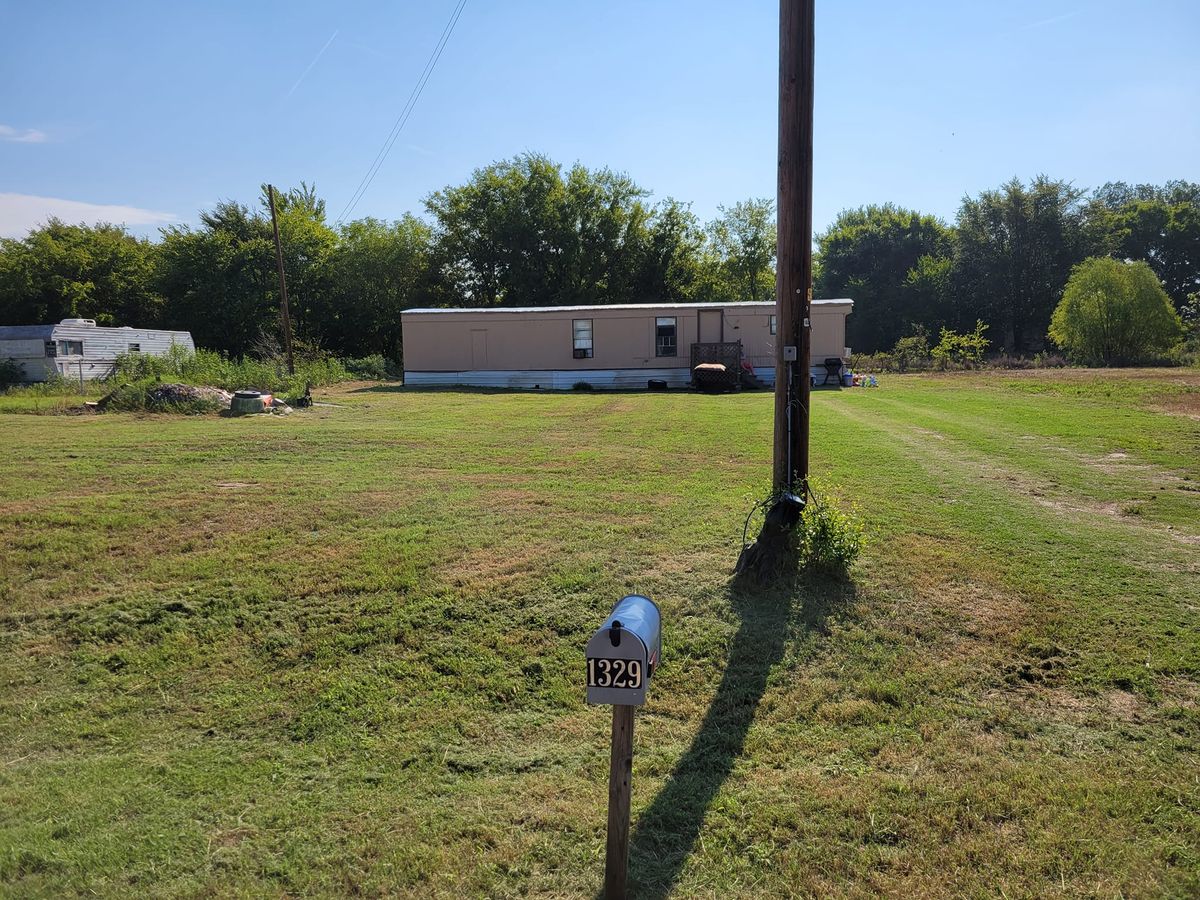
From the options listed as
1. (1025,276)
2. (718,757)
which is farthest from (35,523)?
(1025,276)

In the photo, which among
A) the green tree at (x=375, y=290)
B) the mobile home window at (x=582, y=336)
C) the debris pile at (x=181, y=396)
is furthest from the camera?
the green tree at (x=375, y=290)

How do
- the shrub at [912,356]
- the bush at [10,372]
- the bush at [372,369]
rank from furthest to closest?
1. the shrub at [912,356]
2. the bush at [372,369]
3. the bush at [10,372]

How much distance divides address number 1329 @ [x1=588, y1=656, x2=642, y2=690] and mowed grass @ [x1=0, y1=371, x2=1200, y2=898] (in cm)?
83

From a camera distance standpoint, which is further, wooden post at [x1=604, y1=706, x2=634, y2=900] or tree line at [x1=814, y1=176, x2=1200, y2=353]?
tree line at [x1=814, y1=176, x2=1200, y2=353]

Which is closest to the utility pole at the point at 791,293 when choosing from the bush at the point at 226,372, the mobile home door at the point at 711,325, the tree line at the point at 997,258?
the bush at the point at 226,372

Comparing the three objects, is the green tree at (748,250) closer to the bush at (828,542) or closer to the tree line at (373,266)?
the tree line at (373,266)

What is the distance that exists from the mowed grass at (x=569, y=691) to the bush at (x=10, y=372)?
81.0 feet

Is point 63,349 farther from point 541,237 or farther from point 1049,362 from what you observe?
point 1049,362

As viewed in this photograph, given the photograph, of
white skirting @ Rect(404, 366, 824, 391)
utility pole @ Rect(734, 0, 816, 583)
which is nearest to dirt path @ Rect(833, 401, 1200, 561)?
utility pole @ Rect(734, 0, 816, 583)

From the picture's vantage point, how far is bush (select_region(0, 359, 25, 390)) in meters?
27.4

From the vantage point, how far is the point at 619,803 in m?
2.37

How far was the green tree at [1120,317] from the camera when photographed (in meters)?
Result: 31.8

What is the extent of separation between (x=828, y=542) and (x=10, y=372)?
31744mm

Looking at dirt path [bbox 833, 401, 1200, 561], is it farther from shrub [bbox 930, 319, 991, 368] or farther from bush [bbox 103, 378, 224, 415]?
shrub [bbox 930, 319, 991, 368]
